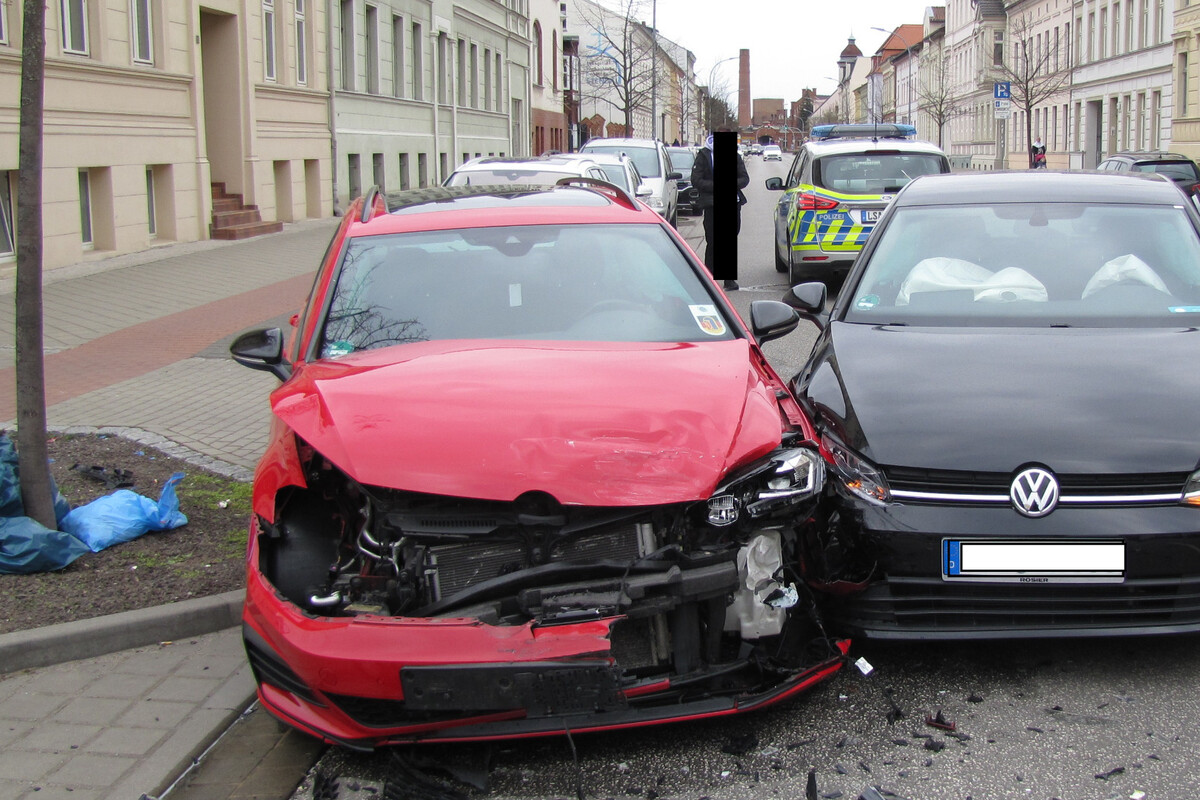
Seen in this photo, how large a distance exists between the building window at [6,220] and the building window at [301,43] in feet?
37.5

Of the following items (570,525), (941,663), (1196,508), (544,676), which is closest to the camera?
(544,676)

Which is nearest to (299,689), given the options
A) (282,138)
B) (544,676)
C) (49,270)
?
(544,676)

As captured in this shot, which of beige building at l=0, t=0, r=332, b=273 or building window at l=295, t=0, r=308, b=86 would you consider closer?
beige building at l=0, t=0, r=332, b=273

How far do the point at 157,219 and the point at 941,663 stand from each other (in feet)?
57.7

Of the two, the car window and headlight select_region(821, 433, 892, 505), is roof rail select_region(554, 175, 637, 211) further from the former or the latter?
the car window

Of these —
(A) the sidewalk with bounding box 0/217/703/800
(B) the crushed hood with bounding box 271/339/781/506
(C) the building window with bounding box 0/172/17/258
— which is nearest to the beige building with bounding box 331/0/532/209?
(C) the building window with bounding box 0/172/17/258

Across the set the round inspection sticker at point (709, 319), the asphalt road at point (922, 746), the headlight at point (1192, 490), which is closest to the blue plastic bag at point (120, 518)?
the asphalt road at point (922, 746)

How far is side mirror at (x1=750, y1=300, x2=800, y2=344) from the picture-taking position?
5020 mm

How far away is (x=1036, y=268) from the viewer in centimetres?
539

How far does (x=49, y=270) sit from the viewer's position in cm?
1544

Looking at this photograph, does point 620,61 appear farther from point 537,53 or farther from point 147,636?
point 147,636

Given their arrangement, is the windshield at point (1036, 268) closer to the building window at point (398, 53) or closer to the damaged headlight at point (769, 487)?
the damaged headlight at point (769, 487)

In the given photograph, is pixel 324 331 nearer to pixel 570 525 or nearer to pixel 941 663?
pixel 570 525

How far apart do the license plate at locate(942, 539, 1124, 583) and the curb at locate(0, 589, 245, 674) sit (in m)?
2.71
